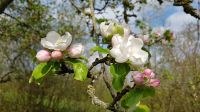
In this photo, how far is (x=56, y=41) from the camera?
1711 mm

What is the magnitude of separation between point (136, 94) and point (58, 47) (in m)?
0.34

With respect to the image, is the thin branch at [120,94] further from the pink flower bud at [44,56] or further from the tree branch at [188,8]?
the tree branch at [188,8]

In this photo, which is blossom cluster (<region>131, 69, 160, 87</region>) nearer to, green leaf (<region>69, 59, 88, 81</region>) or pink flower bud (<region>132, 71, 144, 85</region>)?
pink flower bud (<region>132, 71, 144, 85</region>)

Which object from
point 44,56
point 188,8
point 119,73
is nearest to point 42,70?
point 44,56

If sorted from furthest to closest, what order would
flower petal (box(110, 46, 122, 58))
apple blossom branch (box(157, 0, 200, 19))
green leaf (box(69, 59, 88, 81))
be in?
apple blossom branch (box(157, 0, 200, 19)) < green leaf (box(69, 59, 88, 81)) < flower petal (box(110, 46, 122, 58))

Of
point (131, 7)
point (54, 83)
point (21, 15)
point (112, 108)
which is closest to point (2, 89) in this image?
point (54, 83)

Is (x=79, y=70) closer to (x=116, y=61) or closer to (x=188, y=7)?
(x=116, y=61)

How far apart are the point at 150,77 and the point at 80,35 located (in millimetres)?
8825

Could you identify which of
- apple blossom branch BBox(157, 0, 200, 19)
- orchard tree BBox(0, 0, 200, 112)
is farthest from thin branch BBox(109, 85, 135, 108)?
apple blossom branch BBox(157, 0, 200, 19)

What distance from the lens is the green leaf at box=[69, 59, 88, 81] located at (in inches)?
65.1

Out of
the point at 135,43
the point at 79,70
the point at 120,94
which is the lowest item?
the point at 120,94

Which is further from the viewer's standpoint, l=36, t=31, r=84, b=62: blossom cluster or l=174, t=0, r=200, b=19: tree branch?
l=174, t=0, r=200, b=19: tree branch

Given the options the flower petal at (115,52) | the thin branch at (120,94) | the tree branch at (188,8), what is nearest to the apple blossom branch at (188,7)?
the tree branch at (188,8)

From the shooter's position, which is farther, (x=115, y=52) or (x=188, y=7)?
(x=188, y=7)
